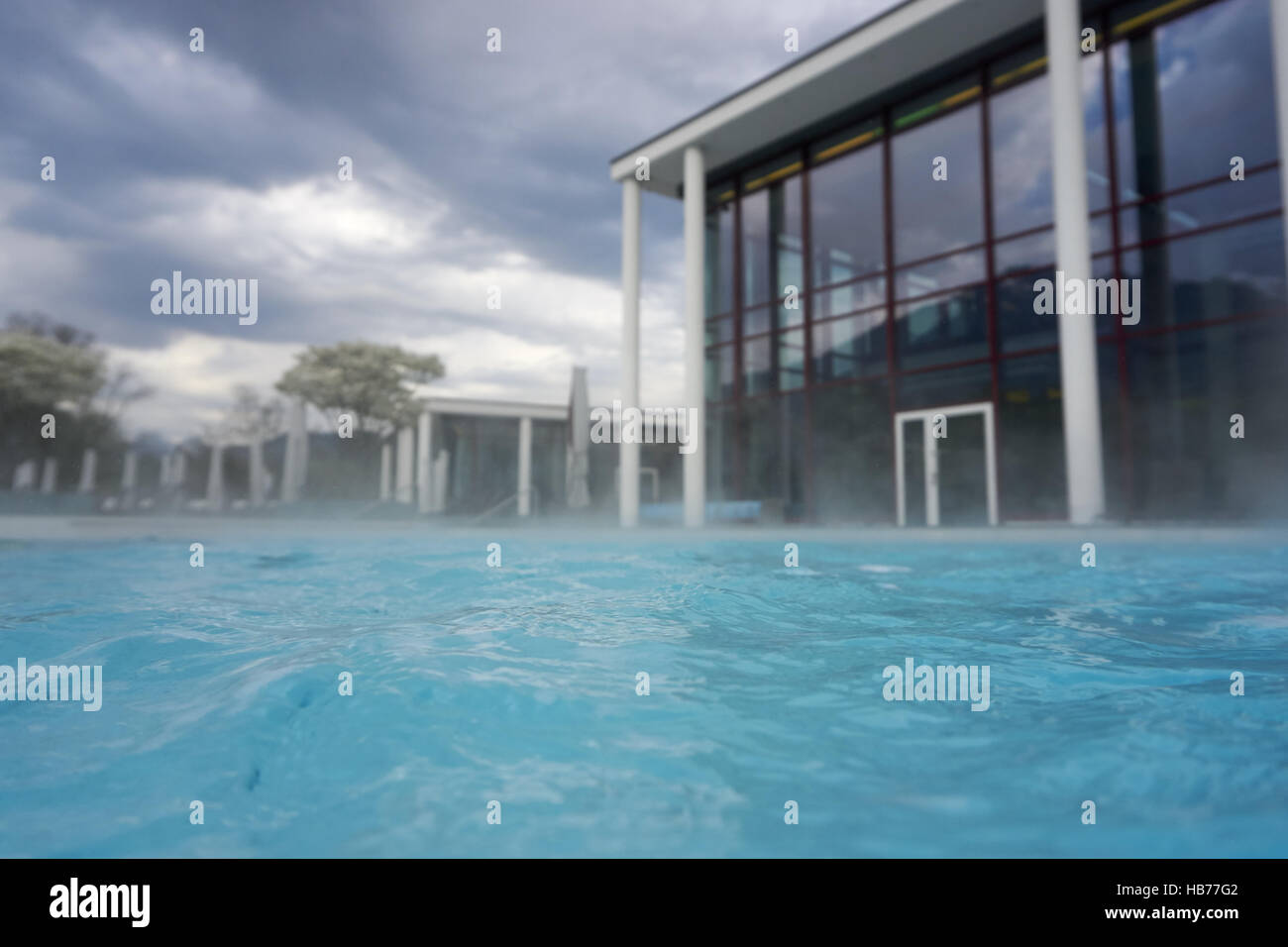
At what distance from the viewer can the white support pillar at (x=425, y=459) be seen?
18828mm

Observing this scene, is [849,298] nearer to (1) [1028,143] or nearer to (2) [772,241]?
(2) [772,241]

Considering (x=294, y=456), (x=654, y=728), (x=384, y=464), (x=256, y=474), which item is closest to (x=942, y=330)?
(x=654, y=728)

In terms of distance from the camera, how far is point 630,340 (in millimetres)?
13594

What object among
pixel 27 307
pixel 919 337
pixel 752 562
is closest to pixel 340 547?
pixel 752 562

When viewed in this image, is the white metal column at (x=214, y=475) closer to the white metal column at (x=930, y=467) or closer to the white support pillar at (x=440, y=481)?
the white support pillar at (x=440, y=481)

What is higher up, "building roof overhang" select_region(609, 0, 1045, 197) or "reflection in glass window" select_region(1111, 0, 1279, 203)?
"building roof overhang" select_region(609, 0, 1045, 197)

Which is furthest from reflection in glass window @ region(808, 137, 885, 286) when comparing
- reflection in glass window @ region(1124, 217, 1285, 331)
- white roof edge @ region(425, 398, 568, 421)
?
white roof edge @ region(425, 398, 568, 421)

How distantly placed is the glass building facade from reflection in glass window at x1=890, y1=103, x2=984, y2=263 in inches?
1.2

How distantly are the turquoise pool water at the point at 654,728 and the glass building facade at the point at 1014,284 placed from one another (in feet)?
16.1

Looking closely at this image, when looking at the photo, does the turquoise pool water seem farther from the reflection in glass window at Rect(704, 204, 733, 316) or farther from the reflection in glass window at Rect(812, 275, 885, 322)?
the reflection in glass window at Rect(704, 204, 733, 316)

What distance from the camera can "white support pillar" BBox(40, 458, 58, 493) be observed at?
46.5 ft

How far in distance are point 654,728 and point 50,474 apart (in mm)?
16773

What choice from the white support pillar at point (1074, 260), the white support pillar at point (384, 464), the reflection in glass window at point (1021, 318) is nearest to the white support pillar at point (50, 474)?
the white support pillar at point (384, 464)

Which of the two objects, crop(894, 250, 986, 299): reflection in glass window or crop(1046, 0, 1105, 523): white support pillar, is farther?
crop(894, 250, 986, 299): reflection in glass window
